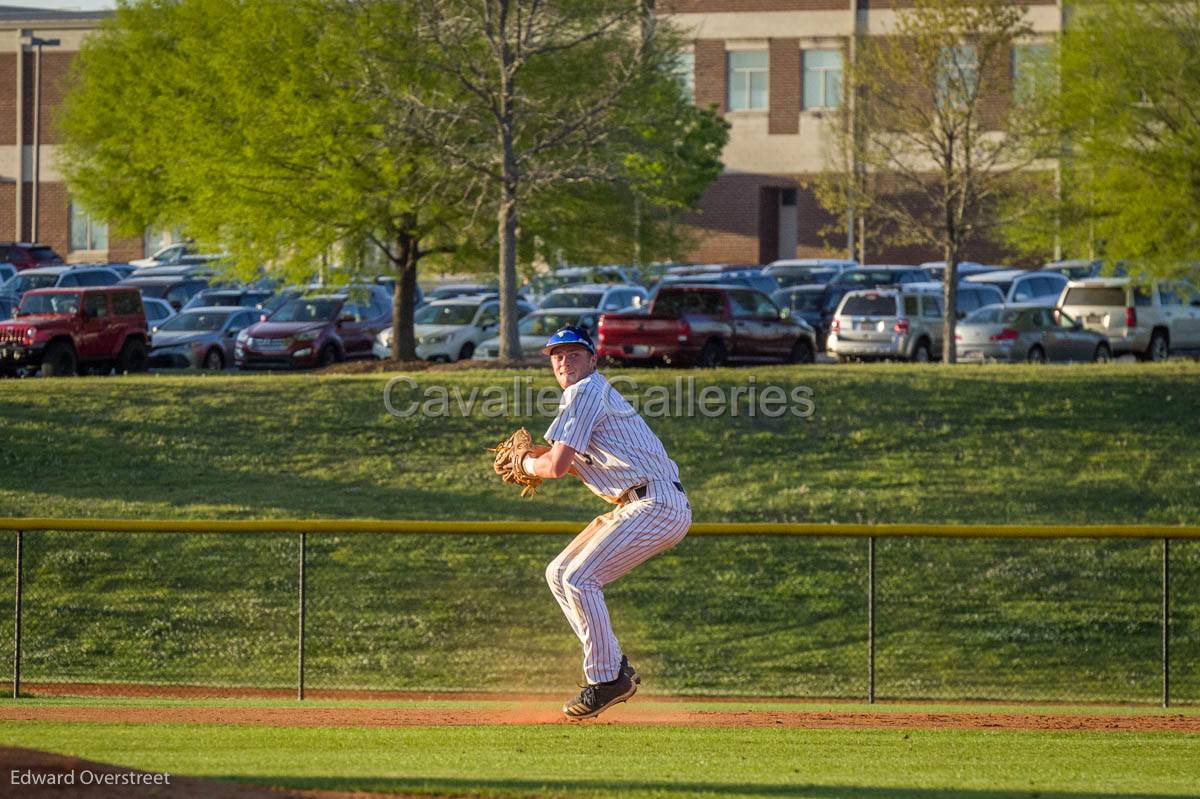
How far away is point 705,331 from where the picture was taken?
96.4 feet

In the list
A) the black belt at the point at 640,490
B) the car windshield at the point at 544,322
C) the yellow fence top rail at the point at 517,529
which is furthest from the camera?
the car windshield at the point at 544,322

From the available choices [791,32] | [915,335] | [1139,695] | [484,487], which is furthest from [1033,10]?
[1139,695]

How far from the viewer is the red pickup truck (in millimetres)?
28719

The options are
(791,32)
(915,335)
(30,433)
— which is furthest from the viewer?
(791,32)

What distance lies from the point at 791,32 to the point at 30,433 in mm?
39538

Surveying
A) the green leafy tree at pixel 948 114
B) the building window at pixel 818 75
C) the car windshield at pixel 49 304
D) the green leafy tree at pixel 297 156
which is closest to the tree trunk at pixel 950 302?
the green leafy tree at pixel 948 114

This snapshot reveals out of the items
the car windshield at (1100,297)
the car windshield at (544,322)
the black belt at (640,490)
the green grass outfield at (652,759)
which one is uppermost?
the car windshield at (1100,297)

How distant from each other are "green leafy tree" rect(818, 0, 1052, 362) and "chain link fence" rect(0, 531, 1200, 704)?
11.8m

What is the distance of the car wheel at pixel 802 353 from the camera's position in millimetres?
31406

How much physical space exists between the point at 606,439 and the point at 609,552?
0.59m

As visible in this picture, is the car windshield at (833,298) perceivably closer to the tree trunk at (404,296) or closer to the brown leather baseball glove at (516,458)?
the tree trunk at (404,296)

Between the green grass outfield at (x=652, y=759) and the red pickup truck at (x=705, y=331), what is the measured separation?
1823 cm

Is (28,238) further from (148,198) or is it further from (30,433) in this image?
(30,433)

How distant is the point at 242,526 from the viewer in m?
12.1
